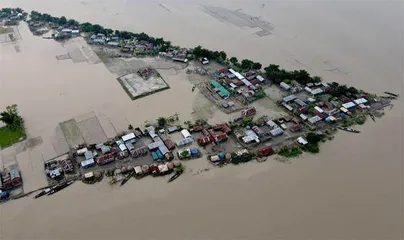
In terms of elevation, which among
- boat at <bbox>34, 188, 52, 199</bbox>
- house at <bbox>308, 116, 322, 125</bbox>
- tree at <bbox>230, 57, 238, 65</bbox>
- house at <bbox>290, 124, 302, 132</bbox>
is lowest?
house at <bbox>308, 116, 322, 125</bbox>

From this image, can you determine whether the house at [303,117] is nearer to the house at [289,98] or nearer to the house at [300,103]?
the house at [300,103]

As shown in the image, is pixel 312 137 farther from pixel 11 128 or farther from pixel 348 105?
pixel 11 128

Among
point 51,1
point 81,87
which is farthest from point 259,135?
point 51,1

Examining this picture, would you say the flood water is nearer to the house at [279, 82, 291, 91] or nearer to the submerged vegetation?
the submerged vegetation

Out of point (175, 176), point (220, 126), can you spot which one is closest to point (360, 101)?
point (220, 126)

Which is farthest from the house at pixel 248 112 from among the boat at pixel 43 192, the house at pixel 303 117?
the boat at pixel 43 192

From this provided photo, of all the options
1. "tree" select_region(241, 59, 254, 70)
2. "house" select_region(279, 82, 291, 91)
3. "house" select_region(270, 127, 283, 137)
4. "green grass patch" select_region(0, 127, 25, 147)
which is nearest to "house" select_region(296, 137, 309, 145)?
"house" select_region(270, 127, 283, 137)
